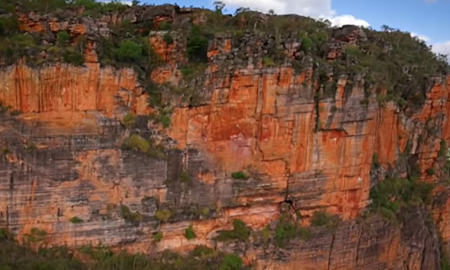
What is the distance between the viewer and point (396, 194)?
21438mm

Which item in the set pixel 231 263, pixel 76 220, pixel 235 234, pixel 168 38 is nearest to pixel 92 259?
pixel 76 220

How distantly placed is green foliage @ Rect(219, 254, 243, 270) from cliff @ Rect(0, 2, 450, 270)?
0.38 metres

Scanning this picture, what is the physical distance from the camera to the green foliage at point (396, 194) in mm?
20781

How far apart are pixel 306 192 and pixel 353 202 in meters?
2.15

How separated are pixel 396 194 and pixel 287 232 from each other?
5.49 m

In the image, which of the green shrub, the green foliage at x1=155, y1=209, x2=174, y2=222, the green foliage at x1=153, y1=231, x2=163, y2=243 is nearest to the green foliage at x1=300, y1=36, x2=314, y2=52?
the green shrub

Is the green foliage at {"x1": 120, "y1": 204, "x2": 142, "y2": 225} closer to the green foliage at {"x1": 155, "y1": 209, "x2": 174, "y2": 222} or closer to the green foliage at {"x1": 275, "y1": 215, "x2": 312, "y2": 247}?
the green foliage at {"x1": 155, "y1": 209, "x2": 174, "y2": 222}

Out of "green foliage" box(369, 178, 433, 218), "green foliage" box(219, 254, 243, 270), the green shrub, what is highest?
the green shrub

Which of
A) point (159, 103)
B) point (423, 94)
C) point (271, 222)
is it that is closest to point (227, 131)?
point (159, 103)

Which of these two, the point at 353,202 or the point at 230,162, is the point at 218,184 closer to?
the point at 230,162

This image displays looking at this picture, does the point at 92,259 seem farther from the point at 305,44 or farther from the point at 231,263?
the point at 305,44

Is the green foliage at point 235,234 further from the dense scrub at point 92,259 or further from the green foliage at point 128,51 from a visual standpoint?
the green foliage at point 128,51

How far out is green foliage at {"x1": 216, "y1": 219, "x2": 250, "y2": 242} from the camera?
1839cm

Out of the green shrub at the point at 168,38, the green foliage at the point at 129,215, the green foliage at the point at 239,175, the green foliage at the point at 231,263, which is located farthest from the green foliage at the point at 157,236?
the green shrub at the point at 168,38
